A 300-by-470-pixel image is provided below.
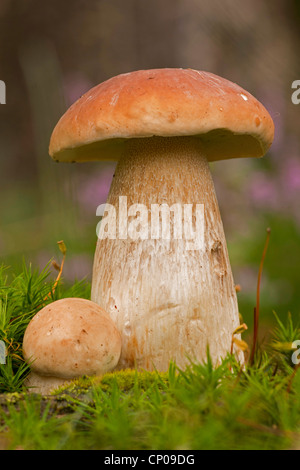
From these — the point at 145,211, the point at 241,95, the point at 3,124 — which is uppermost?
the point at 3,124

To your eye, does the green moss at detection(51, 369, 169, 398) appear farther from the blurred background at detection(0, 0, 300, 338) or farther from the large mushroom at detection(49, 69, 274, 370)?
the blurred background at detection(0, 0, 300, 338)

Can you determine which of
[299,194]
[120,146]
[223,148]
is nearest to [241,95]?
[223,148]

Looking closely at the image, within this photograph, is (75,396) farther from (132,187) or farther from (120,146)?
(120,146)

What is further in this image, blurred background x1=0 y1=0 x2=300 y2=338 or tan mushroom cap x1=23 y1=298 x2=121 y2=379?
blurred background x1=0 y1=0 x2=300 y2=338

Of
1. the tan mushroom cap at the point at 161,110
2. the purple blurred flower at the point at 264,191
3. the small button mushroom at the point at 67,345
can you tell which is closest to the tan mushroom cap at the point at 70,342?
the small button mushroom at the point at 67,345

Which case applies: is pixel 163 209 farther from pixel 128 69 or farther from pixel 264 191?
pixel 128 69

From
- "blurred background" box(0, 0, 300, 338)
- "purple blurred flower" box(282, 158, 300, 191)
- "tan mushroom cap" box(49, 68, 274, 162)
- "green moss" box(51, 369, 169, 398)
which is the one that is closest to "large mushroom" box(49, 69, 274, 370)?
"tan mushroom cap" box(49, 68, 274, 162)

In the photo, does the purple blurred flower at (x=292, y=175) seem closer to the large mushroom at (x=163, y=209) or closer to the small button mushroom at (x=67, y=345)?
the large mushroom at (x=163, y=209)
